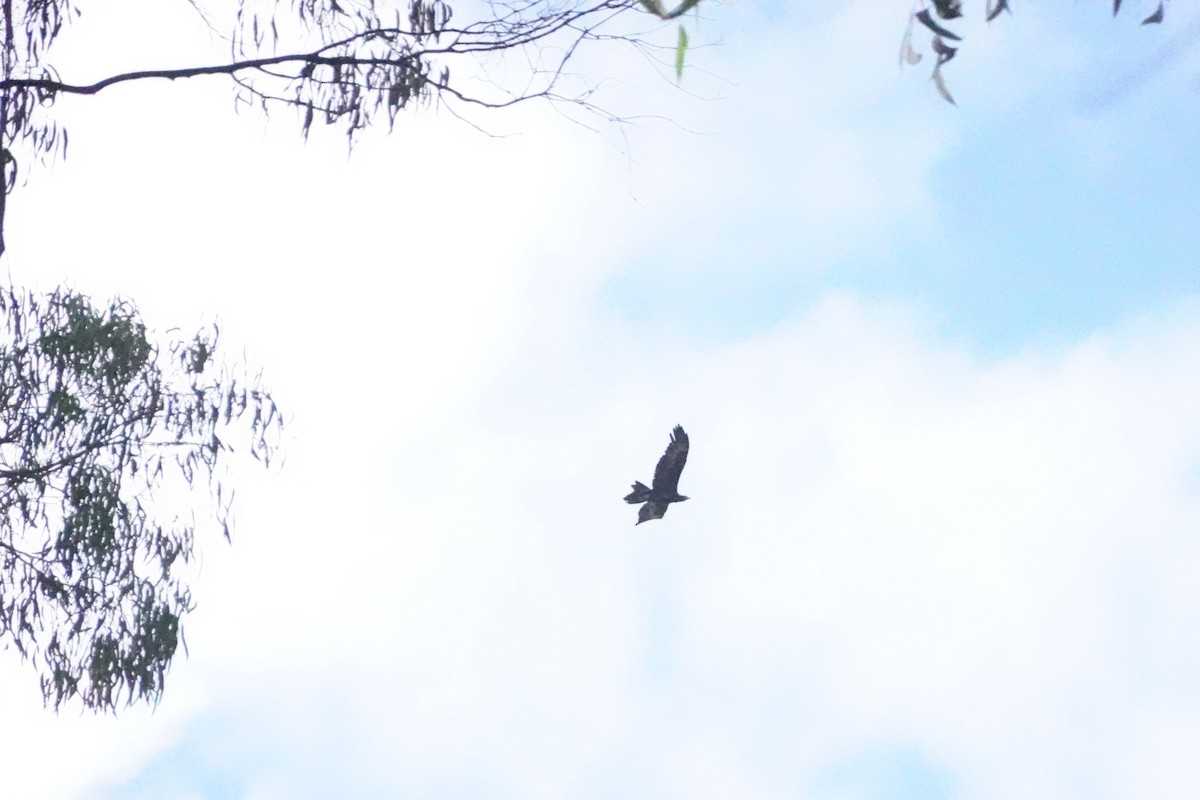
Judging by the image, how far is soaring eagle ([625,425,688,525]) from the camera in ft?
23.5

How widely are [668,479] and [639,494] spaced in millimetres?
185

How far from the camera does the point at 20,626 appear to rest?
6.69 meters

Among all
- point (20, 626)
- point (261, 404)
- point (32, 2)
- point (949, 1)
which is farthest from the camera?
point (261, 404)

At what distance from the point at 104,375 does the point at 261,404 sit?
79 centimetres

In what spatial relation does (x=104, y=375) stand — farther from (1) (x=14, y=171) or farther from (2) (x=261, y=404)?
(1) (x=14, y=171)

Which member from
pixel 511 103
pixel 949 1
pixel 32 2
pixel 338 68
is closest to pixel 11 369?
pixel 32 2

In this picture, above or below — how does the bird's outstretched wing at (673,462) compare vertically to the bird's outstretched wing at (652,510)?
above

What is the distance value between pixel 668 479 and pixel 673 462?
0.33 ft

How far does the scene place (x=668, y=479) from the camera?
7215 mm

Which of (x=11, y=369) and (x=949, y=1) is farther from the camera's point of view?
(x=11, y=369)

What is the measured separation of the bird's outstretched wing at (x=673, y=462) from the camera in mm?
7172

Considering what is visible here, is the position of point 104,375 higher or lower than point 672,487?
higher

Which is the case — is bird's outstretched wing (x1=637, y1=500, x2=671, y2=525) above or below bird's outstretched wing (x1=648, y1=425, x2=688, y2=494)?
below

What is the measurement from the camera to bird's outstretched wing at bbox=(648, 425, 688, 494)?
23.5ft
